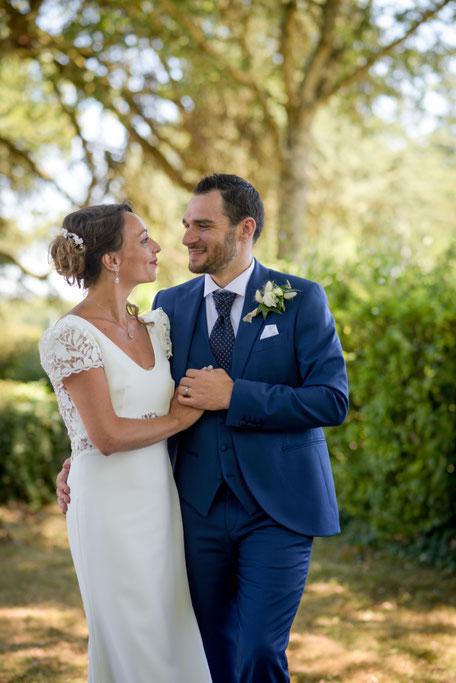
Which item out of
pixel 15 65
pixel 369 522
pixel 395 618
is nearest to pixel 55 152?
pixel 15 65

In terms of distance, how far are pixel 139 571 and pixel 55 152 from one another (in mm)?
13544

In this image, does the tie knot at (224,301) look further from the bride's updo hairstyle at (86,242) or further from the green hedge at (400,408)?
the green hedge at (400,408)

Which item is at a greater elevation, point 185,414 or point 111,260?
point 111,260

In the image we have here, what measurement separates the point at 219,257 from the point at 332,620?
3.08m

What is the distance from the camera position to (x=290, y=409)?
2646 mm

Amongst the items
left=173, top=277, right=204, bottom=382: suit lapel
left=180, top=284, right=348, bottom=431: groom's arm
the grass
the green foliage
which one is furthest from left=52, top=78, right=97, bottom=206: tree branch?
left=180, top=284, right=348, bottom=431: groom's arm

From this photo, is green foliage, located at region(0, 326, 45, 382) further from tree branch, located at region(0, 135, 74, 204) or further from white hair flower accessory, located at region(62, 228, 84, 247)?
white hair flower accessory, located at region(62, 228, 84, 247)

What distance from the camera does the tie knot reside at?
302 cm

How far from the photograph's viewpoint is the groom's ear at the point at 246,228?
298cm

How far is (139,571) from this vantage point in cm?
275

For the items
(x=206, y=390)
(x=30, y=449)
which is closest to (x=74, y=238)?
(x=206, y=390)

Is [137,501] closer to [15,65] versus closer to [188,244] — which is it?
[188,244]

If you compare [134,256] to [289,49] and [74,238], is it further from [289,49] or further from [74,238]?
[289,49]

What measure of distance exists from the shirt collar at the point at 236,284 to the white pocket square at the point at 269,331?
25cm
